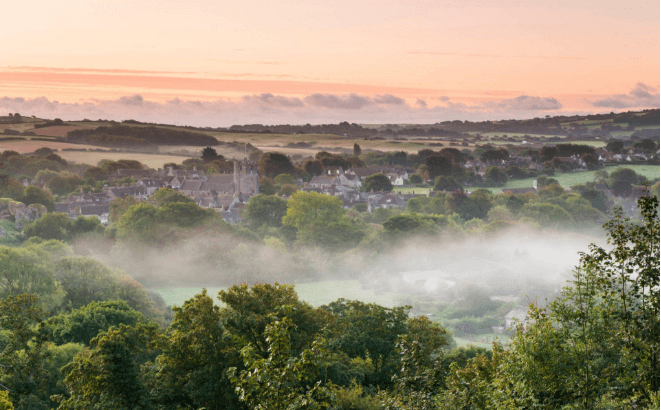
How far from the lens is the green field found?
53.4 meters

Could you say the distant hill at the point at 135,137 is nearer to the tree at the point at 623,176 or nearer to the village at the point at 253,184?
the village at the point at 253,184

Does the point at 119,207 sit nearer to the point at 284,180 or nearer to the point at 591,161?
the point at 284,180

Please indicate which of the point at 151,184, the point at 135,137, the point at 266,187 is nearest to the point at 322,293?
the point at 266,187

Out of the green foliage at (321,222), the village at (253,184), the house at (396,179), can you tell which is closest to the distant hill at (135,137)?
the village at (253,184)

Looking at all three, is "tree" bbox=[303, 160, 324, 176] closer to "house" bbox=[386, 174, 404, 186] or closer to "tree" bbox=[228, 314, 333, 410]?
"house" bbox=[386, 174, 404, 186]

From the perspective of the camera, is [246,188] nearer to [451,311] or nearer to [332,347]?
[451,311]

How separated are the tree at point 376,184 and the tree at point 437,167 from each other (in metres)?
10.3

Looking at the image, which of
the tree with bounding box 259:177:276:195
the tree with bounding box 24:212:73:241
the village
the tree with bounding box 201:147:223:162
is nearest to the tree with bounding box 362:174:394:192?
the village

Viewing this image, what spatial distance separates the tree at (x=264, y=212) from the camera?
79.9 metres

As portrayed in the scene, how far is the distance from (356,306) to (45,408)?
491 inches

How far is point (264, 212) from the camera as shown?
80.4 meters

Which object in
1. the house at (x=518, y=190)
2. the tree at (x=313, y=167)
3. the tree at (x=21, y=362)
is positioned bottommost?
the house at (x=518, y=190)

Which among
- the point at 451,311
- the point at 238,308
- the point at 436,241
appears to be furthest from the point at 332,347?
the point at 436,241

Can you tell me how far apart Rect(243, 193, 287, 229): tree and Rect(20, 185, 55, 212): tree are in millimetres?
27267
